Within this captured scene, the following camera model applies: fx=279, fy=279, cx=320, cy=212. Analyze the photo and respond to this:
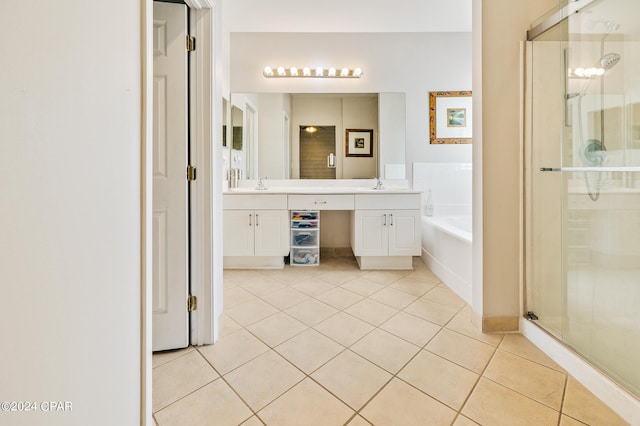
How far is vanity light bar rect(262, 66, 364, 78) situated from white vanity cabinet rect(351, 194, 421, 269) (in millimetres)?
1497

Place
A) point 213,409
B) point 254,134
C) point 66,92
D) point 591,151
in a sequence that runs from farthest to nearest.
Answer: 1. point 254,134
2. point 591,151
3. point 213,409
4. point 66,92

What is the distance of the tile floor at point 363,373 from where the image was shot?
1.07m

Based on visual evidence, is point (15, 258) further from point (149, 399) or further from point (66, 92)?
point (149, 399)

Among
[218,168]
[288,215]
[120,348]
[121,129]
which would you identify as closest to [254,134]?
[288,215]

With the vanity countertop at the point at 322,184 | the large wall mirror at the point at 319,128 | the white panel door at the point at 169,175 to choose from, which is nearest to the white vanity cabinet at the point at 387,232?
the vanity countertop at the point at 322,184

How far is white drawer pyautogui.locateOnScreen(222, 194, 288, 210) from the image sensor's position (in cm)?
278

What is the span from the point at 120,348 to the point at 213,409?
0.57 metres

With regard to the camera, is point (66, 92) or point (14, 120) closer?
point (14, 120)

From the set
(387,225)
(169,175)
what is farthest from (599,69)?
(169,175)


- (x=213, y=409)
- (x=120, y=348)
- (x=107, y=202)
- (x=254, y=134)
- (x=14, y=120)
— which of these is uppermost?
(x=254, y=134)

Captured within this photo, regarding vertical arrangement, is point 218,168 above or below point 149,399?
above

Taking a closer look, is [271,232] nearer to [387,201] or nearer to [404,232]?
[387,201]

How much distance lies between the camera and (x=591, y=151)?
140 cm

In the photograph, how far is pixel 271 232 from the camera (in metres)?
2.81
